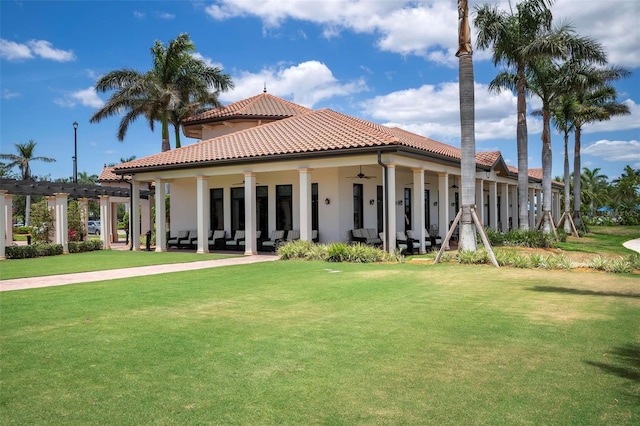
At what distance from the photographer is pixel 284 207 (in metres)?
22.8

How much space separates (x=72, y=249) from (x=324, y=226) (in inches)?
488

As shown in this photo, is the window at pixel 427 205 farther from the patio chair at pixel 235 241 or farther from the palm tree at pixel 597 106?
the palm tree at pixel 597 106

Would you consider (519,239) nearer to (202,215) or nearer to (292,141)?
(292,141)

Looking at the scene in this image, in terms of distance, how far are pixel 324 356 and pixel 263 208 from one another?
18.1 metres

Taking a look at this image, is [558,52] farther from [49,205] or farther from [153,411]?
[49,205]

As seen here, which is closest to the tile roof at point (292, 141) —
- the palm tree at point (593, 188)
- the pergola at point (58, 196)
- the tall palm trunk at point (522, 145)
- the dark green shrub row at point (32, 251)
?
the pergola at point (58, 196)

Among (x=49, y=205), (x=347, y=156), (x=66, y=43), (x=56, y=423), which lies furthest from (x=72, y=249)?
(x=56, y=423)

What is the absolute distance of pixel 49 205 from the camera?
25359 millimetres

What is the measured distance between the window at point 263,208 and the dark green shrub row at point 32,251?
9.14 meters

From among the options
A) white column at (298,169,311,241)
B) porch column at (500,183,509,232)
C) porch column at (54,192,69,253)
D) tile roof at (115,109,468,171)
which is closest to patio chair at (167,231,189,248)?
tile roof at (115,109,468,171)

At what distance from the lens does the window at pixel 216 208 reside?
2488cm

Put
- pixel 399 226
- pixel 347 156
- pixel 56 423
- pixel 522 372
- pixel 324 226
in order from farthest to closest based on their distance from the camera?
pixel 399 226 < pixel 324 226 < pixel 347 156 < pixel 522 372 < pixel 56 423

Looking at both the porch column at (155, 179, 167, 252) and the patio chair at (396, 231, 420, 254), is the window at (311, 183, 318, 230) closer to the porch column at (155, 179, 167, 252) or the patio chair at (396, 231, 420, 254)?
the patio chair at (396, 231, 420, 254)

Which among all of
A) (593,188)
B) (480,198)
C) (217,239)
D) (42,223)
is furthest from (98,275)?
(593,188)
